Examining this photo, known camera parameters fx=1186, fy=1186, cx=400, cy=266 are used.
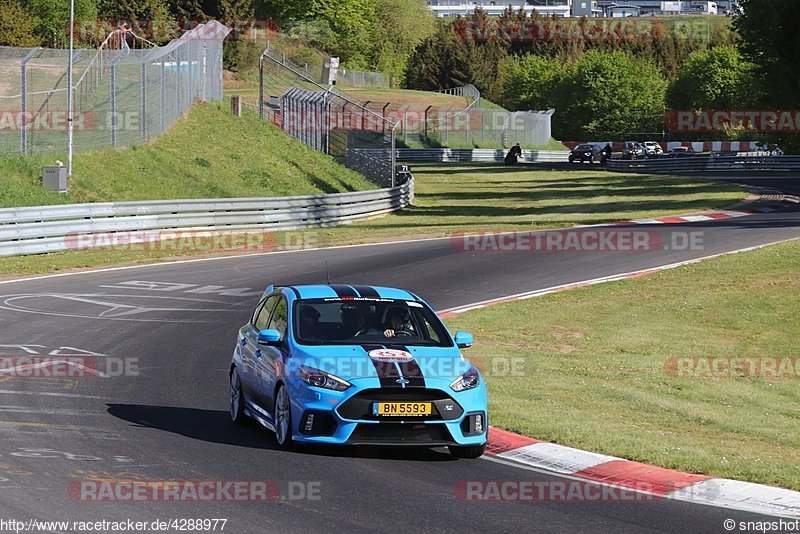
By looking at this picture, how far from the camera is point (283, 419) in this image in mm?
10406

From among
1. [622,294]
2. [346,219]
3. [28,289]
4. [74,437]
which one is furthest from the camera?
[346,219]

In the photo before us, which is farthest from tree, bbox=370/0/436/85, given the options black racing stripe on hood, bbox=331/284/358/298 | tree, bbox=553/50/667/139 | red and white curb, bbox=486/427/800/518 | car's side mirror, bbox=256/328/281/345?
red and white curb, bbox=486/427/800/518

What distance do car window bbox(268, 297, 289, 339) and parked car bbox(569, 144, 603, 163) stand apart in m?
75.2

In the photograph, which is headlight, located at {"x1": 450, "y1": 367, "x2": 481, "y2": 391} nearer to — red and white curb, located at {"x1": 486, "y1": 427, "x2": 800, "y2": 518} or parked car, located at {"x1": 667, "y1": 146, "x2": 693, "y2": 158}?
red and white curb, located at {"x1": 486, "y1": 427, "x2": 800, "y2": 518}

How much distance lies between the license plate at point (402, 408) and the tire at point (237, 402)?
2148 millimetres

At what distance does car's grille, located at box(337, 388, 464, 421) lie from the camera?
997 centimetres

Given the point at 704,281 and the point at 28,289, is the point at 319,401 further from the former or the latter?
the point at 704,281

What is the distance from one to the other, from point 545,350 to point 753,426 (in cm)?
518

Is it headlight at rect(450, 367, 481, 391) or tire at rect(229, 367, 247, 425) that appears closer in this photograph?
headlight at rect(450, 367, 481, 391)

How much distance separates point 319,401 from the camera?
394 inches

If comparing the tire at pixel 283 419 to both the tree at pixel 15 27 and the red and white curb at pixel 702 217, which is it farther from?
the tree at pixel 15 27

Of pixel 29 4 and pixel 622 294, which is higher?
pixel 29 4

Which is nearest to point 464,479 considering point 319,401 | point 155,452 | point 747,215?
point 319,401

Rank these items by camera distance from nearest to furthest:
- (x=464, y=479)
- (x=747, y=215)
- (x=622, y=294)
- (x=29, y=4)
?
1. (x=464, y=479)
2. (x=622, y=294)
3. (x=747, y=215)
4. (x=29, y=4)
